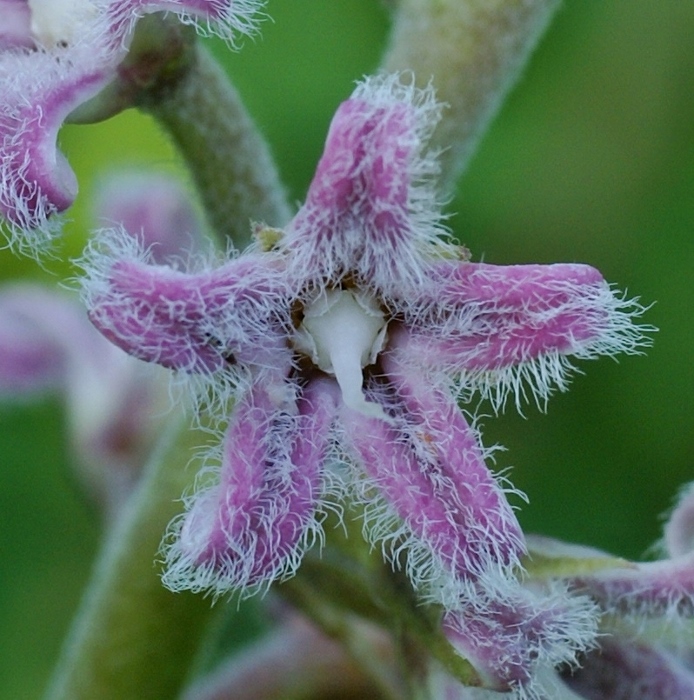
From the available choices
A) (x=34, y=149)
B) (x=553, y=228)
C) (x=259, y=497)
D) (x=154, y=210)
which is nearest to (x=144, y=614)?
(x=259, y=497)

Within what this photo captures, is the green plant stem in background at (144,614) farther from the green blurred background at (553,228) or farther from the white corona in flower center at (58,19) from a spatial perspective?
the green blurred background at (553,228)

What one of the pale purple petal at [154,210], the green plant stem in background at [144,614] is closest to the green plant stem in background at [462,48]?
the green plant stem in background at [144,614]

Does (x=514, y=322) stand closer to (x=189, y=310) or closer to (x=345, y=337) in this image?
(x=345, y=337)

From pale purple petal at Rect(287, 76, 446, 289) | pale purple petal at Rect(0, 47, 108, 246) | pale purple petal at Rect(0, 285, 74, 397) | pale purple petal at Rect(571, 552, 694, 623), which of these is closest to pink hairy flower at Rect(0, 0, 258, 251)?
pale purple petal at Rect(0, 47, 108, 246)

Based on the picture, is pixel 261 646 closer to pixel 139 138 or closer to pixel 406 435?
pixel 406 435

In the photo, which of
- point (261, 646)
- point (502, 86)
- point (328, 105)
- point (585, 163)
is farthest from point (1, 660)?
point (502, 86)

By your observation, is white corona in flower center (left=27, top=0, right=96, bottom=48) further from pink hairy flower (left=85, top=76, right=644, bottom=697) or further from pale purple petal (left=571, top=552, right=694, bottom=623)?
pale purple petal (left=571, top=552, right=694, bottom=623)
